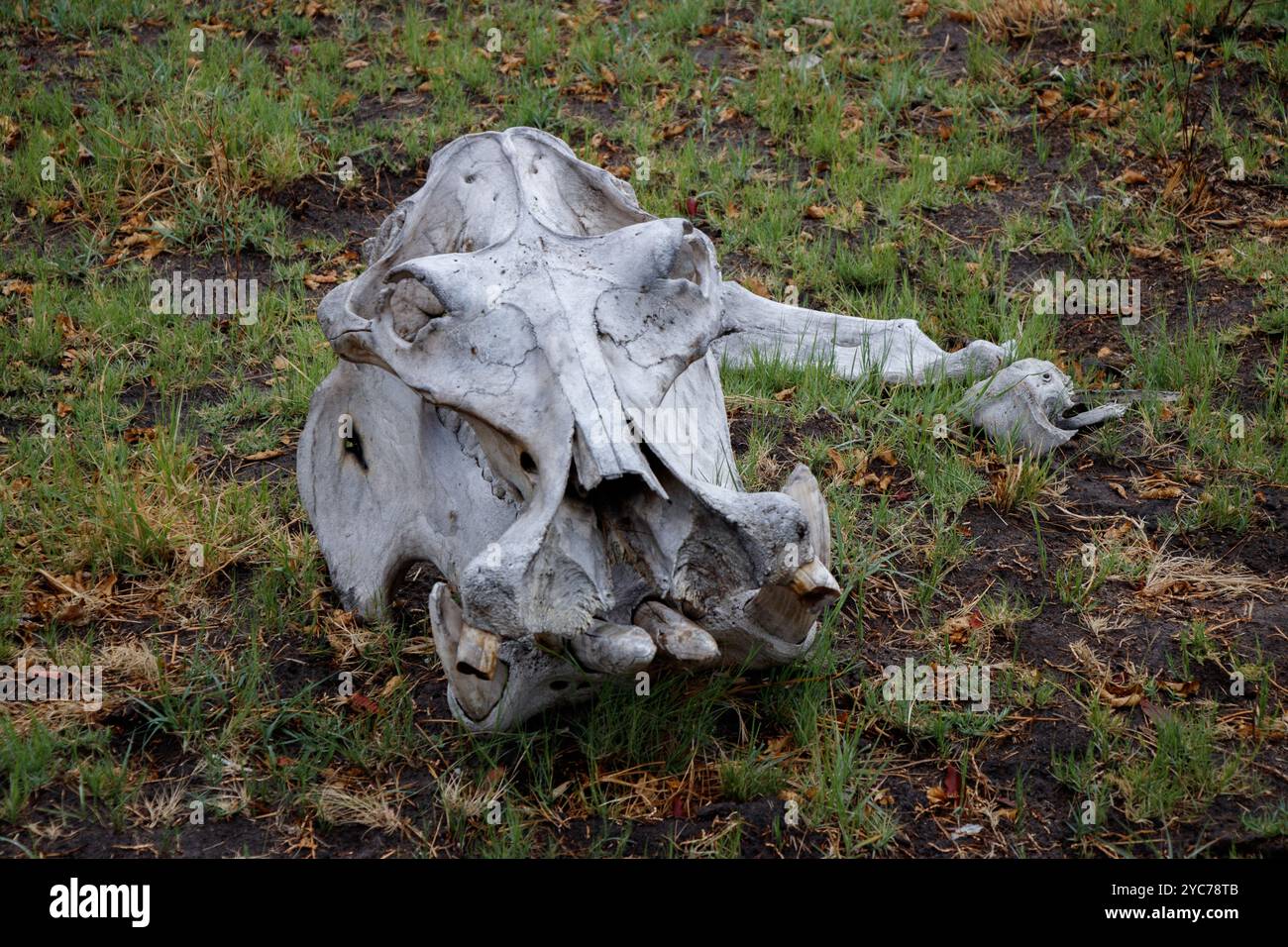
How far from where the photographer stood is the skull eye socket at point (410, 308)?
3930 mm

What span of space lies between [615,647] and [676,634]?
0.17 m

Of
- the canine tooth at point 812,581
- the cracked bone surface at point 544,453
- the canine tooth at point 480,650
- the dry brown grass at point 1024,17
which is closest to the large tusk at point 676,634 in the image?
the cracked bone surface at point 544,453

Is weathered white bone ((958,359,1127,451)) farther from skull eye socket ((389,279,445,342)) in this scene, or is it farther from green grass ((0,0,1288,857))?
skull eye socket ((389,279,445,342))

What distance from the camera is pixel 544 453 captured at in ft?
11.0

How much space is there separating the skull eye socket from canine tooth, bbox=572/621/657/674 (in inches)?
47.5

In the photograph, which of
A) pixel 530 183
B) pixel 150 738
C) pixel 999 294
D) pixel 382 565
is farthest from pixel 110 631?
pixel 999 294

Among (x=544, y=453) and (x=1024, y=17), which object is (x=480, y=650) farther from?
(x=1024, y=17)

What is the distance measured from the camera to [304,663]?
448cm

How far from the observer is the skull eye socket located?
12.9 feet

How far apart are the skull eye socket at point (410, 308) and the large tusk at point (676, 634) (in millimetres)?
1206

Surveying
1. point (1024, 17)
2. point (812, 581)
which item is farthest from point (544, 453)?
point (1024, 17)

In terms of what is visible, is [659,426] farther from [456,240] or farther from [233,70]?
[233,70]

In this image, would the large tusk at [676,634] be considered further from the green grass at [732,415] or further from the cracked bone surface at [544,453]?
the green grass at [732,415]

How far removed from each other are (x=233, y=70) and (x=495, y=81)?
1.75 meters
